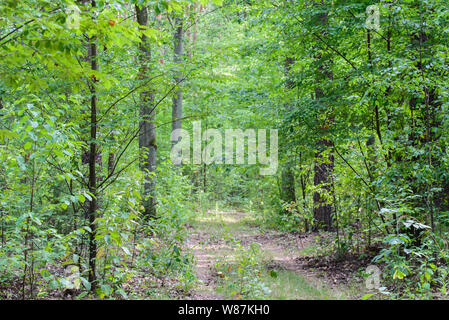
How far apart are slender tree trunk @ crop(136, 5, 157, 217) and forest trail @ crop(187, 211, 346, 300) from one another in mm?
1521

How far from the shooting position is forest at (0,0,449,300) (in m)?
3.56

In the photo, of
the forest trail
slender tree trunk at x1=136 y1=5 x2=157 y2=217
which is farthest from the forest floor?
slender tree trunk at x1=136 y1=5 x2=157 y2=217

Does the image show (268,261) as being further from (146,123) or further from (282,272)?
(146,123)

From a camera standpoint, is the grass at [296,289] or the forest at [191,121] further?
the grass at [296,289]

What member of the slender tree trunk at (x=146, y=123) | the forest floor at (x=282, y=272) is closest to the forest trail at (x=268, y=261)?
the forest floor at (x=282, y=272)

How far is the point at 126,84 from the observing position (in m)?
5.39

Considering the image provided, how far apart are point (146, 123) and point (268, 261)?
434cm

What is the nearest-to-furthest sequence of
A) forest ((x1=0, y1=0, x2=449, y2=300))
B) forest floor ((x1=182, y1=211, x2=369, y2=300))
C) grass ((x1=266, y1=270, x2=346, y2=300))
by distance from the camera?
forest ((x1=0, y1=0, x2=449, y2=300)) < grass ((x1=266, y1=270, x2=346, y2=300)) < forest floor ((x1=182, y1=211, x2=369, y2=300))

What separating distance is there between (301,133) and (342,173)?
47.0 inches

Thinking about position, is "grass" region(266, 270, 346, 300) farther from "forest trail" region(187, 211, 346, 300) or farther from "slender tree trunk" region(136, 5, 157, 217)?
"slender tree trunk" region(136, 5, 157, 217)

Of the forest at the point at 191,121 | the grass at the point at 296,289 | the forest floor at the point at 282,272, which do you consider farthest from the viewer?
the forest floor at the point at 282,272

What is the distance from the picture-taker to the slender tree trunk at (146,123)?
210 inches

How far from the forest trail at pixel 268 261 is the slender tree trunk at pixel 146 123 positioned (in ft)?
4.99

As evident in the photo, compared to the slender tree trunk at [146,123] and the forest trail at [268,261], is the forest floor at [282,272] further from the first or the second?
the slender tree trunk at [146,123]
